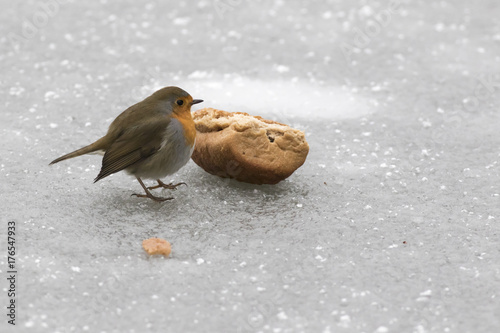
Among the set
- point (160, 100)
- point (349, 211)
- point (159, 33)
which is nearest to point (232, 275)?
point (349, 211)

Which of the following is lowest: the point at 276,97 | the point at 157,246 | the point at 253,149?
the point at 276,97

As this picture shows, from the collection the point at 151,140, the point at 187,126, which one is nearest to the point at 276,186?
the point at 187,126

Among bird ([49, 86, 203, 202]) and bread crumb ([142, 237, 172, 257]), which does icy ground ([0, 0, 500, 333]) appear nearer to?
bread crumb ([142, 237, 172, 257])

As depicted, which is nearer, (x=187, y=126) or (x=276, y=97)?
(x=187, y=126)

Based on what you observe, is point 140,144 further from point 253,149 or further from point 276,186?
point 276,186

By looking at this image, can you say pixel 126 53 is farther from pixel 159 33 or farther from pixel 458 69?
pixel 458 69

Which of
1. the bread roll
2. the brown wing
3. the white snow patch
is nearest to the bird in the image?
A: the brown wing

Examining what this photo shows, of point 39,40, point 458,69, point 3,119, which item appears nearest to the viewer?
point 3,119
